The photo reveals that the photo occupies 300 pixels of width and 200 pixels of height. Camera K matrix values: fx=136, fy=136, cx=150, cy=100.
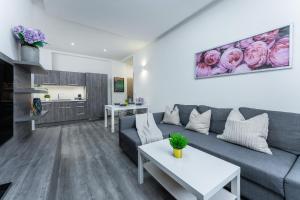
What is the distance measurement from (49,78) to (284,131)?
569 cm

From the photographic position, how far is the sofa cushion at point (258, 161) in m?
1.11

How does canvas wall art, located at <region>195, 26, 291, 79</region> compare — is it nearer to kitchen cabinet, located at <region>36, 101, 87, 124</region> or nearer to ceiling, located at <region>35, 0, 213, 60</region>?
ceiling, located at <region>35, 0, 213, 60</region>

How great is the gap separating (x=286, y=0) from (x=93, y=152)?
3576mm

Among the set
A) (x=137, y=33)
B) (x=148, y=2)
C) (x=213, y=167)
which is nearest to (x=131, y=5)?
(x=148, y=2)

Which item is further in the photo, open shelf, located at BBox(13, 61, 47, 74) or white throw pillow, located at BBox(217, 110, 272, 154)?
white throw pillow, located at BBox(217, 110, 272, 154)

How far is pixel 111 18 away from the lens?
107 inches

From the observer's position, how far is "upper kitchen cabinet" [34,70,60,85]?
14.1ft

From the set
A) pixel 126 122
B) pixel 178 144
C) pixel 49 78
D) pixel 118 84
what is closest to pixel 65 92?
pixel 49 78

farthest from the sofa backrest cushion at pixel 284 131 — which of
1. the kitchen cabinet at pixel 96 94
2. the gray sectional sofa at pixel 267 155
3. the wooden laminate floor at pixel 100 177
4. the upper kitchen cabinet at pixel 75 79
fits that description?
the upper kitchen cabinet at pixel 75 79

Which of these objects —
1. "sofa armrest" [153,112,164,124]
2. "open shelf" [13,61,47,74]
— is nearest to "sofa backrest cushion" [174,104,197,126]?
"sofa armrest" [153,112,164,124]

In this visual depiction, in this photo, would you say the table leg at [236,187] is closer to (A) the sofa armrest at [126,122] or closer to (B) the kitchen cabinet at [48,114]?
(A) the sofa armrest at [126,122]

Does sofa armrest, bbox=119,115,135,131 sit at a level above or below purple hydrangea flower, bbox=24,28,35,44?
below

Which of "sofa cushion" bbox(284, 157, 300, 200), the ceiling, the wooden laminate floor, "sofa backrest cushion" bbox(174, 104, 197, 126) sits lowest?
the wooden laminate floor

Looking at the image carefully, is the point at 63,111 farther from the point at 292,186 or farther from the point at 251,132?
the point at 292,186
